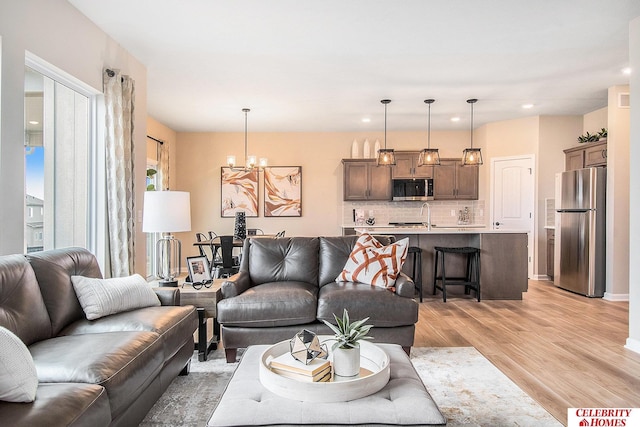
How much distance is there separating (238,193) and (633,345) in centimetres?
641

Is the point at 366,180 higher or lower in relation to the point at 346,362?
higher

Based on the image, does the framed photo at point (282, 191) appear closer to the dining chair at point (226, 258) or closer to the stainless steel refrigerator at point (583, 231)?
the dining chair at point (226, 258)

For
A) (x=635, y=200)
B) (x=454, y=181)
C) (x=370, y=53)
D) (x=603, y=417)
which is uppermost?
(x=370, y=53)

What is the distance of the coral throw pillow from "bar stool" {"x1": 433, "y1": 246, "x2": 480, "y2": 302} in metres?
1.80

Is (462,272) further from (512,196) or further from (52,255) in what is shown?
(52,255)

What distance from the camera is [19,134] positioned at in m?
→ 2.67

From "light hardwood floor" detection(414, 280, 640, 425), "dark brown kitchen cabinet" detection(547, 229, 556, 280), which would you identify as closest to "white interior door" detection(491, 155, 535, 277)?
"dark brown kitchen cabinet" detection(547, 229, 556, 280)

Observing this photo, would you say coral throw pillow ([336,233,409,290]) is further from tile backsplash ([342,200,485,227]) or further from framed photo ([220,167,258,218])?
framed photo ([220,167,258,218])

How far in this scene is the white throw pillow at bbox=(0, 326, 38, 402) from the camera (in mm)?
1396

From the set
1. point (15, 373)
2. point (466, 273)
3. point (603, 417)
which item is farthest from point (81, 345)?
point (466, 273)

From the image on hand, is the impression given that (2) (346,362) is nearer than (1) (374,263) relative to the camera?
Yes

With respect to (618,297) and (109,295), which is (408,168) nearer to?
(618,297)

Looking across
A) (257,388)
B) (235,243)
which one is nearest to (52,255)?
(257,388)

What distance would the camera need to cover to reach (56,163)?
A: 131 inches
